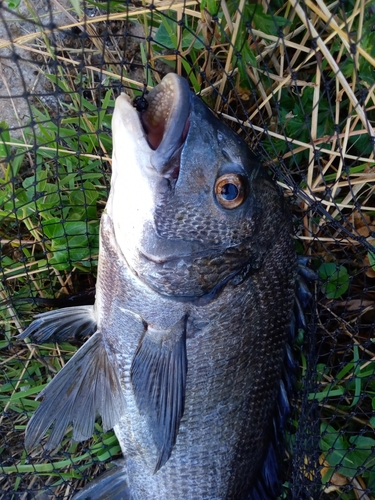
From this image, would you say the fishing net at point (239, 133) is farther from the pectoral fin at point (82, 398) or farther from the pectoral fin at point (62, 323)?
the pectoral fin at point (82, 398)

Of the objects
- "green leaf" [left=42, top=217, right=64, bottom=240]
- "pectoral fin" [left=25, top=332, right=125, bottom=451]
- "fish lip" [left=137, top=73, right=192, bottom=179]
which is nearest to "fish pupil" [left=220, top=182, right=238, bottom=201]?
"fish lip" [left=137, top=73, right=192, bottom=179]

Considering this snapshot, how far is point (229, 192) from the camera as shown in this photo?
63.9 inches

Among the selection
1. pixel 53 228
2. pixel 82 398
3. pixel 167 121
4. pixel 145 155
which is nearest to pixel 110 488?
pixel 82 398

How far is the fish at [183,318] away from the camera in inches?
61.7

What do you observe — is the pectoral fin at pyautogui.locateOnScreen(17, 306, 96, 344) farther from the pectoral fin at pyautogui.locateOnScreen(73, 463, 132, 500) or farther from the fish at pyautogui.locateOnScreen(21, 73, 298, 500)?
the pectoral fin at pyautogui.locateOnScreen(73, 463, 132, 500)

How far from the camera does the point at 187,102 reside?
1.50m

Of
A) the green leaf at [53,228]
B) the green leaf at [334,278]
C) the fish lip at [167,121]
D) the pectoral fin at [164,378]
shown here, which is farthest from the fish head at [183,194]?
the green leaf at [334,278]

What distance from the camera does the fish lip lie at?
1.49 m

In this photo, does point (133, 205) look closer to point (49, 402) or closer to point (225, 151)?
point (225, 151)

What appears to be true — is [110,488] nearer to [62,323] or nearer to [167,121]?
[62,323]

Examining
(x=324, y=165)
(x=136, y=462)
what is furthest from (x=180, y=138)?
(x=136, y=462)

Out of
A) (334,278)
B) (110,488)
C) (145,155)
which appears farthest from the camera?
(334,278)

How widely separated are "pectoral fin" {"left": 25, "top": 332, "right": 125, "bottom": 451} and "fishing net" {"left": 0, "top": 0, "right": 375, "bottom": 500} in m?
0.41

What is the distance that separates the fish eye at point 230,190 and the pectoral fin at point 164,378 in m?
0.46
